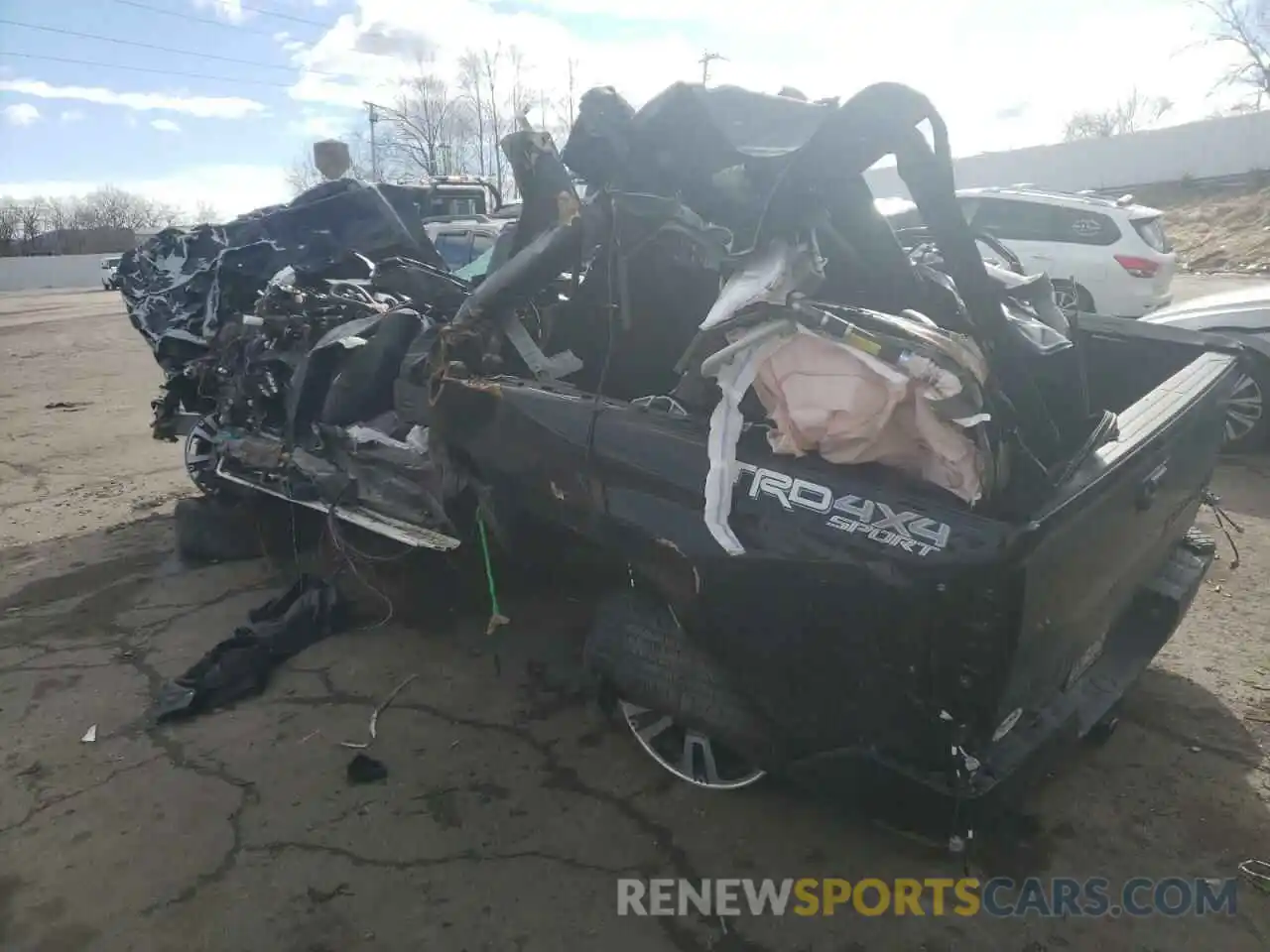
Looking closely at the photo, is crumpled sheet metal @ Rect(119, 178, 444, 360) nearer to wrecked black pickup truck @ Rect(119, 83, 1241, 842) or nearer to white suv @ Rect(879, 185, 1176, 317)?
wrecked black pickup truck @ Rect(119, 83, 1241, 842)

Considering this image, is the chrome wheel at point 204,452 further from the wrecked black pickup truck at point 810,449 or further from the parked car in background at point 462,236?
the parked car in background at point 462,236

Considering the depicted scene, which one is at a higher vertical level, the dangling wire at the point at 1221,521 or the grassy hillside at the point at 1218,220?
the grassy hillside at the point at 1218,220

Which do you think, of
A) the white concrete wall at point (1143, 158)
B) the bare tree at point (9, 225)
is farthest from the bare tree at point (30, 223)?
the white concrete wall at point (1143, 158)

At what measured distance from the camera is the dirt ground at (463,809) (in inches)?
100

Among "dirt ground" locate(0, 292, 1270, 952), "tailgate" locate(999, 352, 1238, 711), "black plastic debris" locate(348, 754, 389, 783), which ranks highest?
"tailgate" locate(999, 352, 1238, 711)

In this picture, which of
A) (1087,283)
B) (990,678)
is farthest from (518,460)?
(1087,283)

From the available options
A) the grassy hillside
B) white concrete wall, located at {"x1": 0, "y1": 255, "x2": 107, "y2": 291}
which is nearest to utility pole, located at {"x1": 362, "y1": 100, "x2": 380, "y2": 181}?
white concrete wall, located at {"x1": 0, "y1": 255, "x2": 107, "y2": 291}

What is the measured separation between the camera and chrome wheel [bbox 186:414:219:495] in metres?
5.44

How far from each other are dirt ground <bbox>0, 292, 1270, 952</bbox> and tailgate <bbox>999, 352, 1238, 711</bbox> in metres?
0.70

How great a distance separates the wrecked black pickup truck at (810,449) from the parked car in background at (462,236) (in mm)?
5328

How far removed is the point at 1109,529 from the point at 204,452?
5.00 m

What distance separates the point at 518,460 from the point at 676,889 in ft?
4.64

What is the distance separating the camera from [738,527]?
2.36 metres

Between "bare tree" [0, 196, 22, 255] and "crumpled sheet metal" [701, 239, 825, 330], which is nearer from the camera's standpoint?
"crumpled sheet metal" [701, 239, 825, 330]
